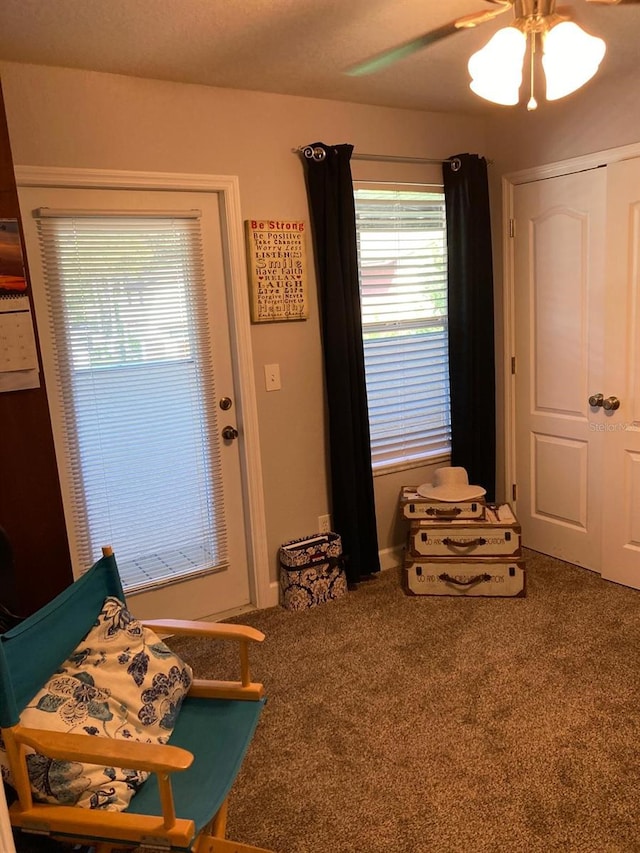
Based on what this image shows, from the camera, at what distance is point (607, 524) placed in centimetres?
344

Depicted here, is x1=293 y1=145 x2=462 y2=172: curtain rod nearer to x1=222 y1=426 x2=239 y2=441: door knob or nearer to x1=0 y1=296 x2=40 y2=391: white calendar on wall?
x1=222 y1=426 x2=239 y2=441: door knob

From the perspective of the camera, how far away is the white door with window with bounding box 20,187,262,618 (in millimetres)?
2787

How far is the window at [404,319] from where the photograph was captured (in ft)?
11.7

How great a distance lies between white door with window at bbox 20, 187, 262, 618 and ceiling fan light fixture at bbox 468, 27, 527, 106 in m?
1.53

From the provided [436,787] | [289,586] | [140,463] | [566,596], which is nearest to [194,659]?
[289,586]

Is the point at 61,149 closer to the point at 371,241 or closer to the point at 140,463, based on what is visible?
the point at 140,463

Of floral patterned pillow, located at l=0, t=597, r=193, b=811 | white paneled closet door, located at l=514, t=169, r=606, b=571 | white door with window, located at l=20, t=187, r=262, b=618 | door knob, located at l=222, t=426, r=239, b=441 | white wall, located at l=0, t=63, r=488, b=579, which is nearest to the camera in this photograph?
floral patterned pillow, located at l=0, t=597, r=193, b=811

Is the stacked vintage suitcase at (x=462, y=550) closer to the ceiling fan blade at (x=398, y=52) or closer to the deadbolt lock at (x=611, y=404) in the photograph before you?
the deadbolt lock at (x=611, y=404)

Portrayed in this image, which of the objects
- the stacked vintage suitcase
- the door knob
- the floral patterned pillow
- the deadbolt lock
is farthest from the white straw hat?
the floral patterned pillow

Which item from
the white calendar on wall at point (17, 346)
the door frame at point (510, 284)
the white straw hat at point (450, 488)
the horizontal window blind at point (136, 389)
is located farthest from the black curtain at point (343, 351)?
the white calendar on wall at point (17, 346)

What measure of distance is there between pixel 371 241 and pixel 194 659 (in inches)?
88.7

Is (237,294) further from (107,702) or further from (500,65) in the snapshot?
(107,702)

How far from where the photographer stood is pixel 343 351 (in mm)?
3332

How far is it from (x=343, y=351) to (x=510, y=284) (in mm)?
1159
